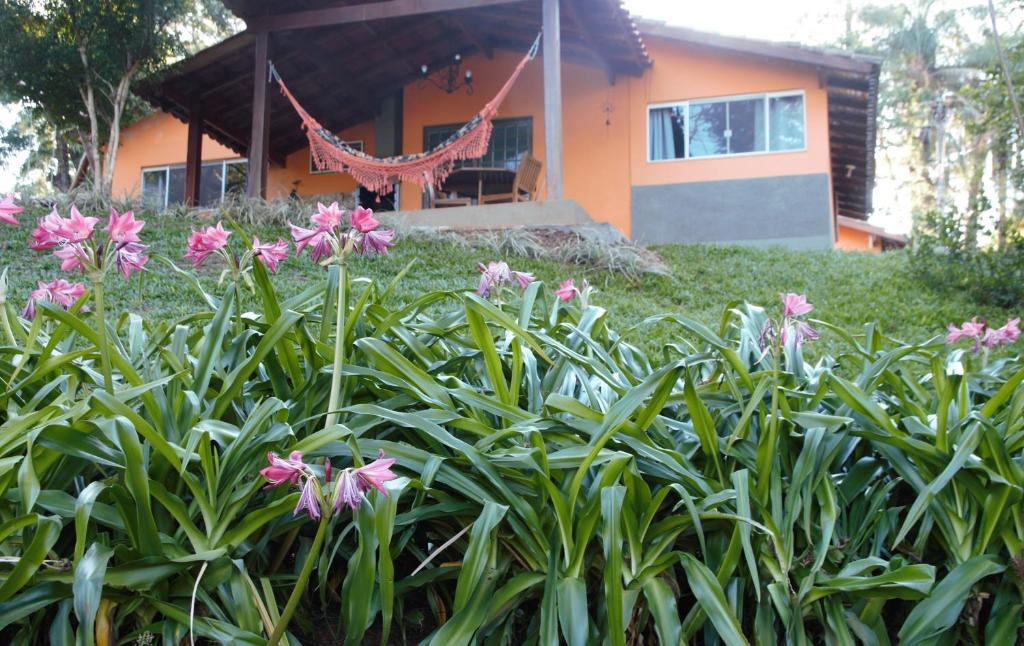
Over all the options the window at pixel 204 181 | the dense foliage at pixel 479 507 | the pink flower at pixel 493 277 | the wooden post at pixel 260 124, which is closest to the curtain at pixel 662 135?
the wooden post at pixel 260 124

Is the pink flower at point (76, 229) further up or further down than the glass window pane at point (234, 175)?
further down

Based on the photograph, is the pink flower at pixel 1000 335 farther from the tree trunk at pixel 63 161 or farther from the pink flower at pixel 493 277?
the tree trunk at pixel 63 161

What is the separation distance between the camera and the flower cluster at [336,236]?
1355 mm

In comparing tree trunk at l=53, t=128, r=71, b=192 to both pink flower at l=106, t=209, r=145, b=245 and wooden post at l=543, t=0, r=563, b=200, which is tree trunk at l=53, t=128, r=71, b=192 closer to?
wooden post at l=543, t=0, r=563, b=200

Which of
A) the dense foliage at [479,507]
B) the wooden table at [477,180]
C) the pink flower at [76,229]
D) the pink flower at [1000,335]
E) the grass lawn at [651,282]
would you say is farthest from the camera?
the wooden table at [477,180]

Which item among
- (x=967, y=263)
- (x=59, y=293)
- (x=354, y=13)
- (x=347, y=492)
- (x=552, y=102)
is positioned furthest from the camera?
(x=354, y=13)

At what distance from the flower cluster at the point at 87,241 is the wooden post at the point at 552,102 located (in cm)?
756

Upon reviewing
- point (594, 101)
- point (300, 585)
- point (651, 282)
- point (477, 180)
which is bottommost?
point (300, 585)

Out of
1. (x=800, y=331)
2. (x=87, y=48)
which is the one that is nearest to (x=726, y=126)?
(x=87, y=48)

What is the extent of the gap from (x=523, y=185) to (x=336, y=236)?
9060 millimetres

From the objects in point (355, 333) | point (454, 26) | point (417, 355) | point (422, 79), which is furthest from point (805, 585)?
point (422, 79)

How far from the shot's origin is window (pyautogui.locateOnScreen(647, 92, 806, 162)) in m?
11.4

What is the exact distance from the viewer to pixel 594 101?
1206 centimetres

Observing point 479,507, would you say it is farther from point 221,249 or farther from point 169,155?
point 169,155
